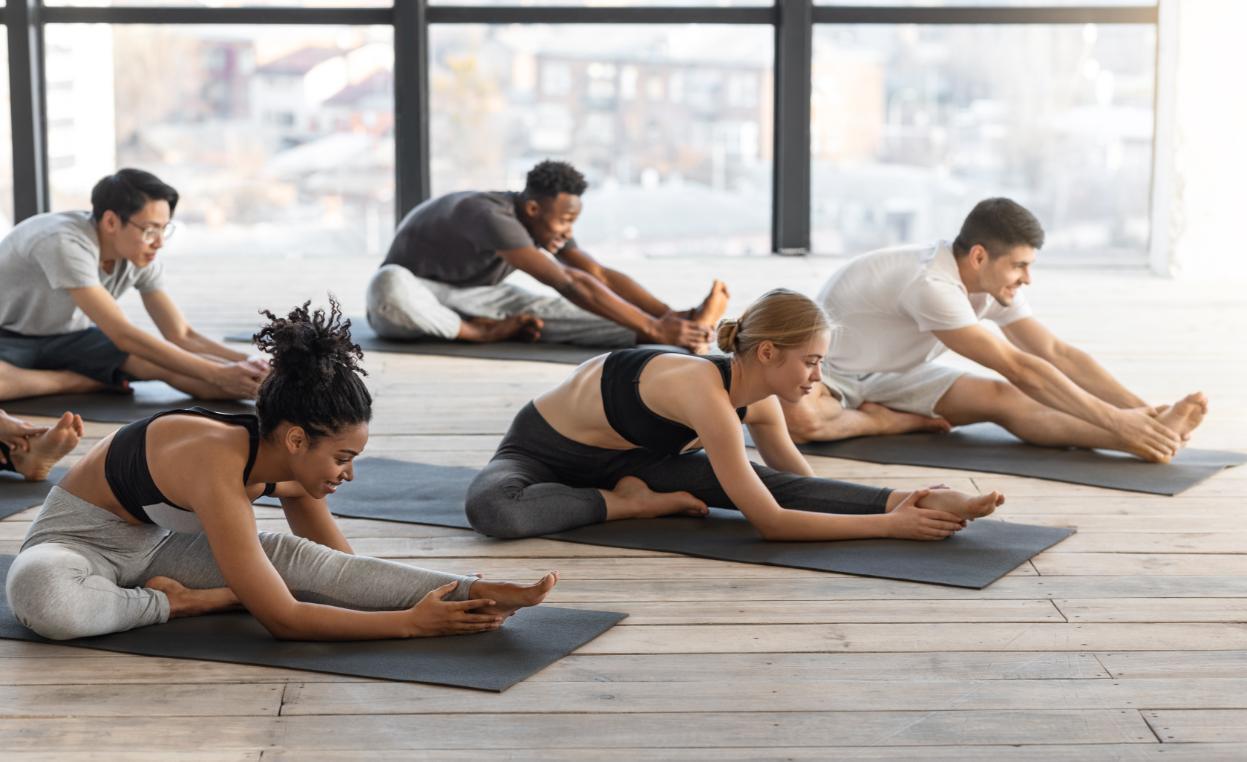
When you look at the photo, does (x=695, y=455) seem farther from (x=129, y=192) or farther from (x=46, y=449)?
(x=129, y=192)

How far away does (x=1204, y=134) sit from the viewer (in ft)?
23.2

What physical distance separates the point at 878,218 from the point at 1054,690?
577 centimetres

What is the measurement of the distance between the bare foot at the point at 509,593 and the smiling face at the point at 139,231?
1929 millimetres

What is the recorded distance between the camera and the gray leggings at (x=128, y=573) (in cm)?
240

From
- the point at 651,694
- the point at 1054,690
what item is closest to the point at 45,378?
the point at 651,694

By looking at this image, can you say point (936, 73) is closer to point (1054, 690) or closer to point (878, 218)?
point (878, 218)

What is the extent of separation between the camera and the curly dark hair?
2258mm

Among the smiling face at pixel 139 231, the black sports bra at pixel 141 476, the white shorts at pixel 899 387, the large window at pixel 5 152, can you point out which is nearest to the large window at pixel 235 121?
the large window at pixel 5 152

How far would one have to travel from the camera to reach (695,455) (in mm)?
3244

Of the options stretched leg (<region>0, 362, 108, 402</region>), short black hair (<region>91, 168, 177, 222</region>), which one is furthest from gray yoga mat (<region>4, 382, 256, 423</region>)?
short black hair (<region>91, 168, 177, 222</region>)

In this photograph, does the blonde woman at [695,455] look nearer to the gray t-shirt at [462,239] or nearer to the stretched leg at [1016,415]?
the stretched leg at [1016,415]

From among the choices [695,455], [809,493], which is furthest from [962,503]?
[695,455]

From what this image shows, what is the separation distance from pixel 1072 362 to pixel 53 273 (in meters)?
2.66

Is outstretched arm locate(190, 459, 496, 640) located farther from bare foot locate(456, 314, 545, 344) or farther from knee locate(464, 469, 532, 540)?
bare foot locate(456, 314, 545, 344)
